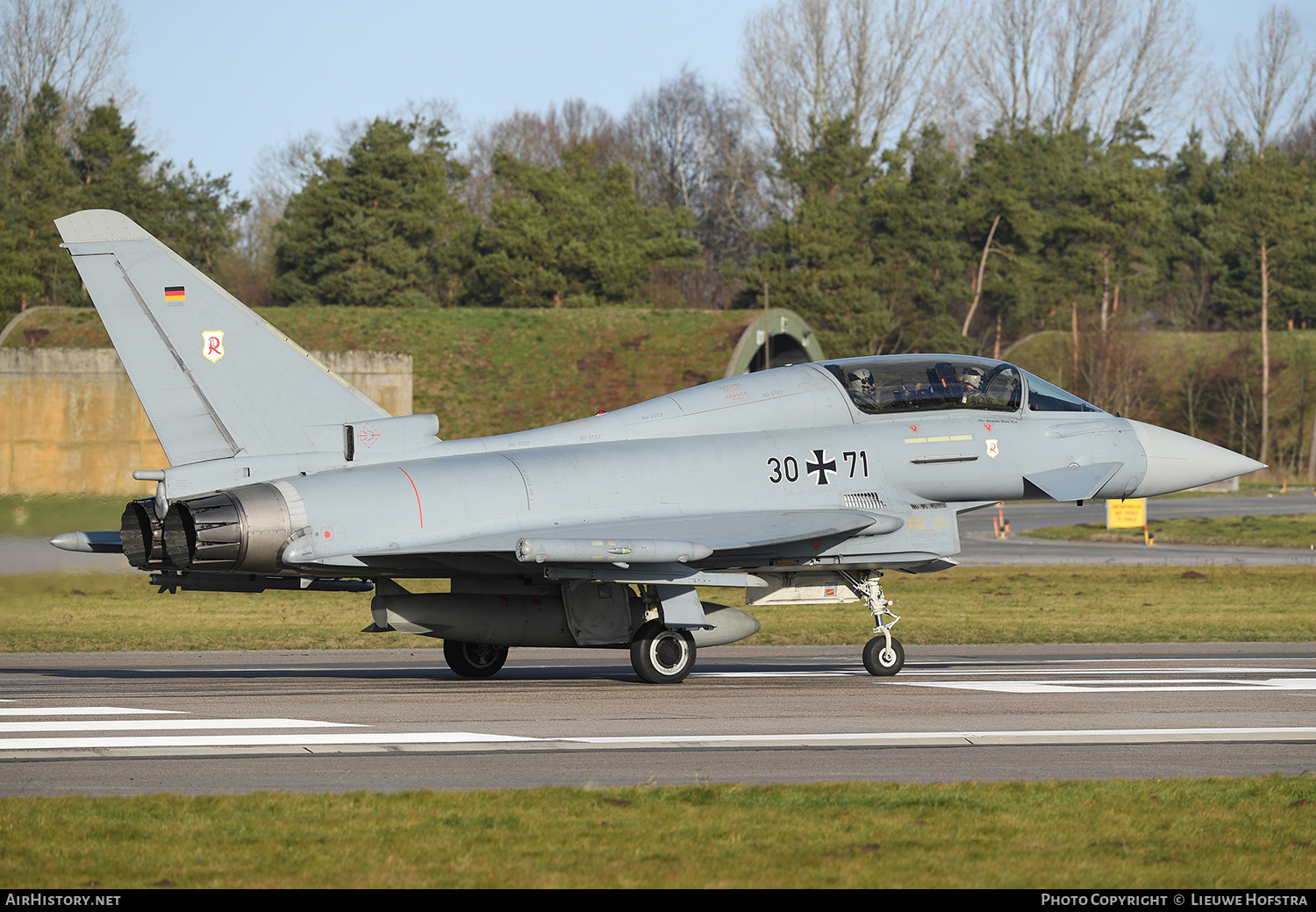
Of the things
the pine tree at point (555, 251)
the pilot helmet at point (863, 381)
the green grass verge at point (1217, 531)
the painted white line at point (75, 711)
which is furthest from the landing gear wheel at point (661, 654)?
the pine tree at point (555, 251)

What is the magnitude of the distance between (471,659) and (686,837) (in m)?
8.98

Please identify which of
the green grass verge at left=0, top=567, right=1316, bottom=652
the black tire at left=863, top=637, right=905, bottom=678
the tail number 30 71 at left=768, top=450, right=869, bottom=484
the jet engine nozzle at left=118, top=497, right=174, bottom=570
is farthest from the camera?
the green grass verge at left=0, top=567, right=1316, bottom=652

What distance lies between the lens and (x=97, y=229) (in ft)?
46.2

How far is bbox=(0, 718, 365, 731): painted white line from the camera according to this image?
36.6 ft

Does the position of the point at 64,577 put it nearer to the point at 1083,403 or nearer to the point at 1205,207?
the point at 1083,403

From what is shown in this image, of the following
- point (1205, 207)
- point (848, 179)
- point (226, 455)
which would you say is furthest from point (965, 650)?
point (1205, 207)

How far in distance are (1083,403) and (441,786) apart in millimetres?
10962

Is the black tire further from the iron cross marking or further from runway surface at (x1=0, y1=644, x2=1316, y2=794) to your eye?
the iron cross marking

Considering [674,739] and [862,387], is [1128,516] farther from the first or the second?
[674,739]

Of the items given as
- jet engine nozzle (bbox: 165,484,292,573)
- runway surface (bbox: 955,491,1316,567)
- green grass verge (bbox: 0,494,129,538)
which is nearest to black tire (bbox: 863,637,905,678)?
jet engine nozzle (bbox: 165,484,292,573)

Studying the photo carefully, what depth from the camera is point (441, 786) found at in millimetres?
8727

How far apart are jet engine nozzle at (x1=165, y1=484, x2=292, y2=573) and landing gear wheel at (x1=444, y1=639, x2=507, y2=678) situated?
→ 10.9 ft

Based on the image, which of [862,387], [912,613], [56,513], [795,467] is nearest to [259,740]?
[795,467]

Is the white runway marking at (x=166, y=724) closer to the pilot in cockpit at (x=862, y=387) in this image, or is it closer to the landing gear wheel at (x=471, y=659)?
the landing gear wheel at (x=471, y=659)
